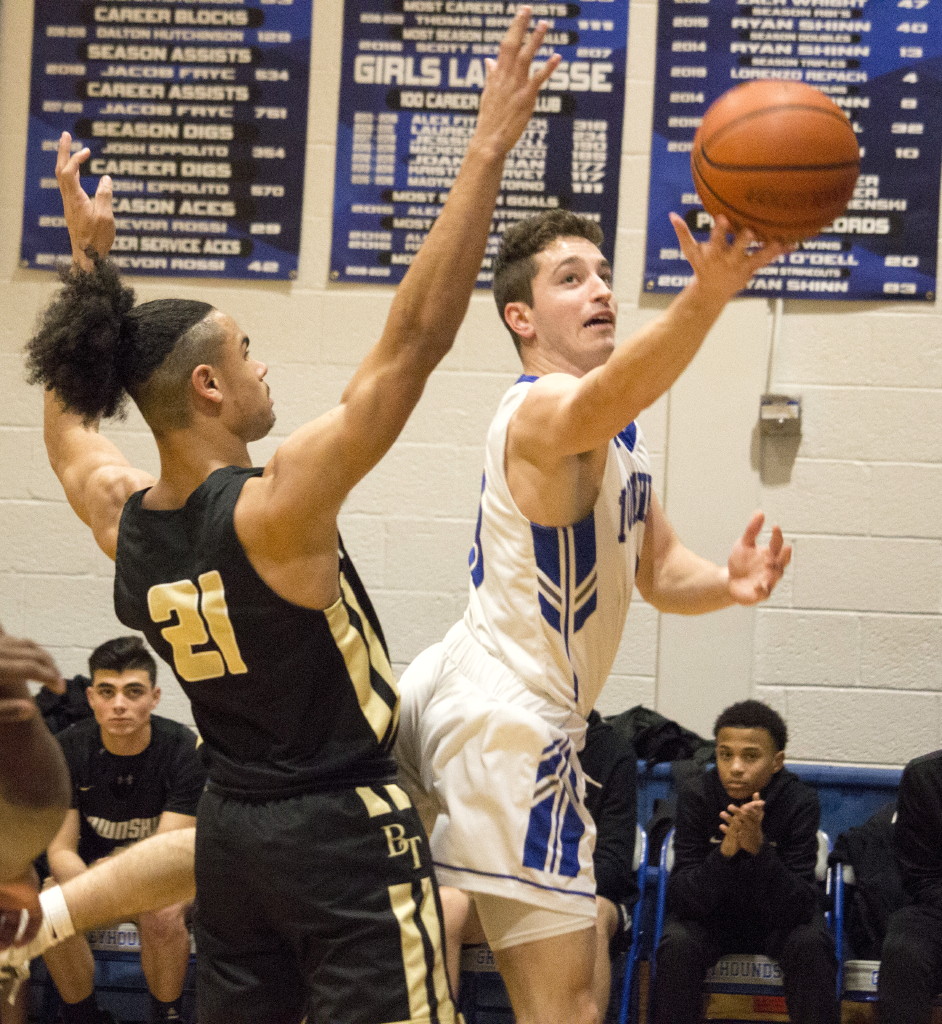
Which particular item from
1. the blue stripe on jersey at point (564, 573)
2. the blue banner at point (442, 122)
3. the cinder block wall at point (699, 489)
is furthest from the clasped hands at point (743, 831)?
the blue banner at point (442, 122)

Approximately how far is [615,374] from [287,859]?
3.66 ft

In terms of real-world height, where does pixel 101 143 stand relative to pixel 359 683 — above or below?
above

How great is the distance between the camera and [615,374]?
8.29ft

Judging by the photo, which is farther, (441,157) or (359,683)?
(441,157)

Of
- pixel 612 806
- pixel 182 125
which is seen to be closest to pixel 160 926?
pixel 612 806

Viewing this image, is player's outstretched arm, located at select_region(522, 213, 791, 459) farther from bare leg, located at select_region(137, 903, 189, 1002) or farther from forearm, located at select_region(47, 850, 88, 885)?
forearm, located at select_region(47, 850, 88, 885)

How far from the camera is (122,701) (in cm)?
530

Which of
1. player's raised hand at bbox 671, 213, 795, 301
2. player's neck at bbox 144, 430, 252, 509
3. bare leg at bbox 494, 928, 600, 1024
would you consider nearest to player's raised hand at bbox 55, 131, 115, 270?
player's neck at bbox 144, 430, 252, 509

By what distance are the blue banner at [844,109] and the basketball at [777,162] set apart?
10.5ft

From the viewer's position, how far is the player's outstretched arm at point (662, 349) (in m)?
2.35

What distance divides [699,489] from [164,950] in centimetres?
294

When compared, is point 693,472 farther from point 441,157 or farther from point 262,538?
point 262,538

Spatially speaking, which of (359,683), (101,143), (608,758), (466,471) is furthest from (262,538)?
(101,143)

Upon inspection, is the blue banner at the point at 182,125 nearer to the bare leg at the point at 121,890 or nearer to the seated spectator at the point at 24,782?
the bare leg at the point at 121,890
